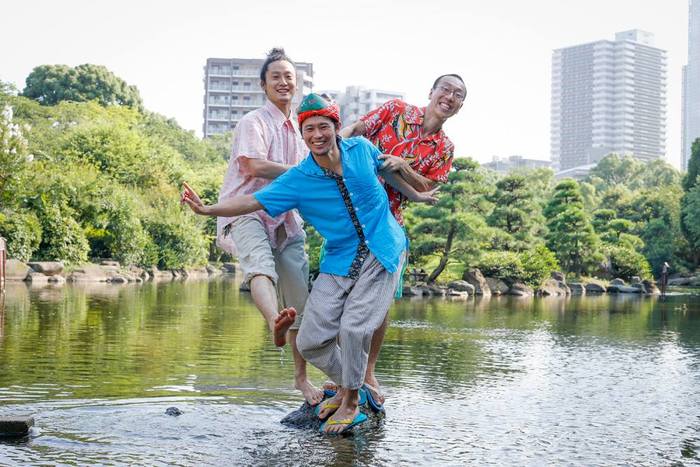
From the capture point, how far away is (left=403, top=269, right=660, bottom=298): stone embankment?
27984 millimetres

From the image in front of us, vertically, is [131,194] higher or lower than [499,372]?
higher

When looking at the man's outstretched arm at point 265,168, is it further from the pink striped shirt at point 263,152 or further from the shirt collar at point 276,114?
the shirt collar at point 276,114

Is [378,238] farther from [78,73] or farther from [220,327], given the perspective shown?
[78,73]

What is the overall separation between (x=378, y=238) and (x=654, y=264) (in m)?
42.4

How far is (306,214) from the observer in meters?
5.00

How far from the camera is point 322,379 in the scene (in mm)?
7207

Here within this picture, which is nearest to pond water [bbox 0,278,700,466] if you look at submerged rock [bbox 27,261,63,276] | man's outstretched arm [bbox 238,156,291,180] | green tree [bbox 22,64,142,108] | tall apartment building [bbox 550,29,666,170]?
man's outstretched arm [bbox 238,156,291,180]

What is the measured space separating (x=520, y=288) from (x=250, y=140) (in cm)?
2612

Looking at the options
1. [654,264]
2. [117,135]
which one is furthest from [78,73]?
[654,264]

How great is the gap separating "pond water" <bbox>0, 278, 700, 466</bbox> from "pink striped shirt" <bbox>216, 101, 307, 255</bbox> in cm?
105

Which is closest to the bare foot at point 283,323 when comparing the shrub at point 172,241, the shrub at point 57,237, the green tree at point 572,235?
the shrub at point 57,237

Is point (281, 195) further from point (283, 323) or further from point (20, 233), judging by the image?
point (20, 233)

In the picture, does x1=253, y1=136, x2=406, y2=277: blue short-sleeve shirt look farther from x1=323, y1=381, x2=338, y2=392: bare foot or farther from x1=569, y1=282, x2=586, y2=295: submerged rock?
x1=569, y1=282, x2=586, y2=295: submerged rock

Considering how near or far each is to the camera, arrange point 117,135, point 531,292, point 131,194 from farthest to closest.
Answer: point 117,135 → point 131,194 → point 531,292
